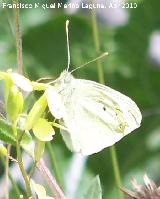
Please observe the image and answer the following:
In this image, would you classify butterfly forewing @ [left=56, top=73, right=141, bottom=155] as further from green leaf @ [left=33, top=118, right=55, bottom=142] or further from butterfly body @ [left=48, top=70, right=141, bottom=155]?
green leaf @ [left=33, top=118, right=55, bottom=142]

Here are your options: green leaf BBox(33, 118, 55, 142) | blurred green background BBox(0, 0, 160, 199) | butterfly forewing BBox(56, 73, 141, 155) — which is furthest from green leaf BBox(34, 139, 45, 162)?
blurred green background BBox(0, 0, 160, 199)

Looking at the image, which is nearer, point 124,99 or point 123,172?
point 124,99

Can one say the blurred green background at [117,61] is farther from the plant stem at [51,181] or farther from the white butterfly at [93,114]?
the plant stem at [51,181]

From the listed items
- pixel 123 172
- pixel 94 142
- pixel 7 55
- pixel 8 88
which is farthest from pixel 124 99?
pixel 7 55

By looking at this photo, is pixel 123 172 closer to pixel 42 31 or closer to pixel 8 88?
pixel 42 31

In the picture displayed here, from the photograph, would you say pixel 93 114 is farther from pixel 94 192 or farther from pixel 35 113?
pixel 35 113

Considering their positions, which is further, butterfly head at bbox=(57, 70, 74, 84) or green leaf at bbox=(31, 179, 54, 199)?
butterfly head at bbox=(57, 70, 74, 84)
